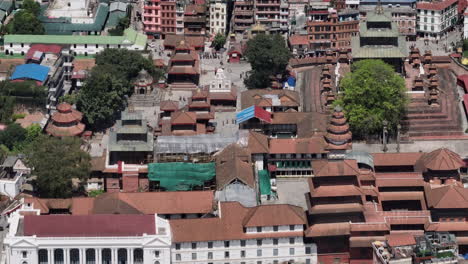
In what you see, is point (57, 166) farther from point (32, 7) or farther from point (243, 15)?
point (32, 7)

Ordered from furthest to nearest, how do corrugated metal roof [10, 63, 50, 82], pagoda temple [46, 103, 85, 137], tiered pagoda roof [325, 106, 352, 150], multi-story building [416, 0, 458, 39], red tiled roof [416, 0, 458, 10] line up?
multi-story building [416, 0, 458, 39] → red tiled roof [416, 0, 458, 10] → corrugated metal roof [10, 63, 50, 82] → pagoda temple [46, 103, 85, 137] → tiered pagoda roof [325, 106, 352, 150]

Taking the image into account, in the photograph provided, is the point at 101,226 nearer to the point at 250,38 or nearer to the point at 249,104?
the point at 249,104

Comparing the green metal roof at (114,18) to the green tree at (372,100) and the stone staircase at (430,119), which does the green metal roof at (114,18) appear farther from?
the stone staircase at (430,119)

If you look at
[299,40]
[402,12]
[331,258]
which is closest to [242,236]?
[331,258]

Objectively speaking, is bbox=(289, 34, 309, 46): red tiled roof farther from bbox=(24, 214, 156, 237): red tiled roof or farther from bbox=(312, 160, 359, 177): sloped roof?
bbox=(24, 214, 156, 237): red tiled roof

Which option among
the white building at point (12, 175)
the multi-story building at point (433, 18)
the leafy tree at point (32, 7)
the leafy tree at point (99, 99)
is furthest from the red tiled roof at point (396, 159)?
the leafy tree at point (32, 7)

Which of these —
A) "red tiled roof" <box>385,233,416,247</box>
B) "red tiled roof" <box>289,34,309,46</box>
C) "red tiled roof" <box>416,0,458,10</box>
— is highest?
"red tiled roof" <box>416,0,458,10</box>

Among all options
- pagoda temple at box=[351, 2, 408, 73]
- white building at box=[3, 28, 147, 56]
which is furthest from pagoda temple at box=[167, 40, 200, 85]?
pagoda temple at box=[351, 2, 408, 73]
